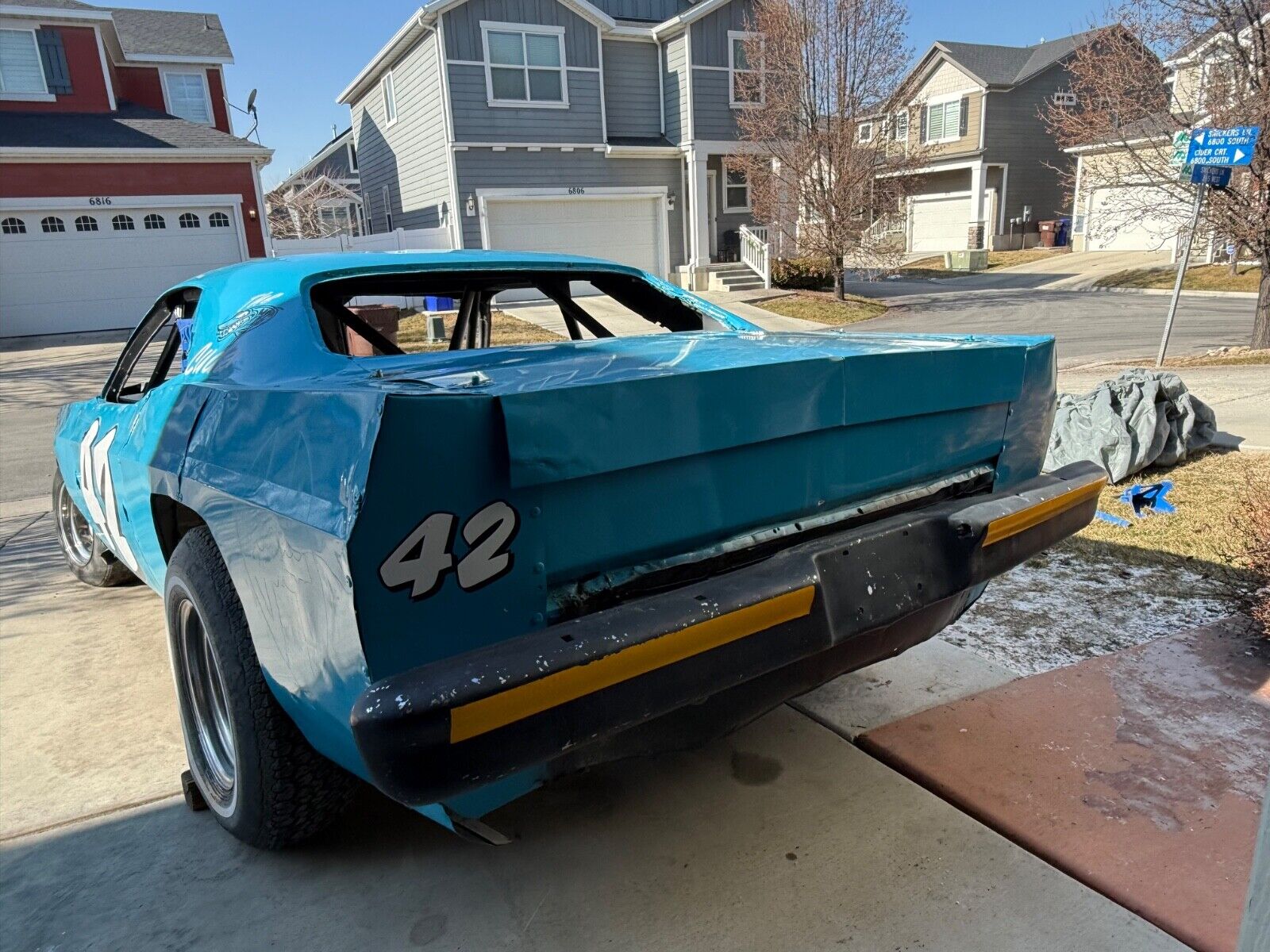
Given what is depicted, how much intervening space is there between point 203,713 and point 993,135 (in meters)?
→ 34.2

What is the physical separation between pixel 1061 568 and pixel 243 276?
375cm

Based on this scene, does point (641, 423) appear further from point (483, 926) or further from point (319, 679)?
point (483, 926)

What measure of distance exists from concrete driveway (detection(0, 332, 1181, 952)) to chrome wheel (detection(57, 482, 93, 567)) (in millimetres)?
1422

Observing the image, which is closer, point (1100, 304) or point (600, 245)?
point (1100, 304)

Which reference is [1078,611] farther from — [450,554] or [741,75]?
[741,75]

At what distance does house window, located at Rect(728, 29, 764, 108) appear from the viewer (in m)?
18.6

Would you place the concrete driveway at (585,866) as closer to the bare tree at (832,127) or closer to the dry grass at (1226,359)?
the dry grass at (1226,359)

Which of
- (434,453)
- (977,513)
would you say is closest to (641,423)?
(434,453)

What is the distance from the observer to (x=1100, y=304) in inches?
704

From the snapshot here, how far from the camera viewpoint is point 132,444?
2752 mm

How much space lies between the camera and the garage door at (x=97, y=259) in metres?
17.3

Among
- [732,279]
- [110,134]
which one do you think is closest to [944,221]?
[732,279]

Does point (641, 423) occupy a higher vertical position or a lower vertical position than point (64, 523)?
higher

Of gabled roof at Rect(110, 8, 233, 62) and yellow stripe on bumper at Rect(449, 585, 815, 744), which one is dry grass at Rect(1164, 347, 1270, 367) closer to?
yellow stripe on bumper at Rect(449, 585, 815, 744)
